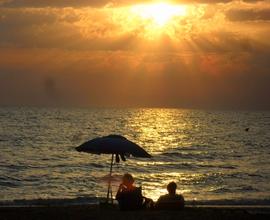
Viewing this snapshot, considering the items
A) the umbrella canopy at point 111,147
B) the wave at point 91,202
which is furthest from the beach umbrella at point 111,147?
the wave at point 91,202

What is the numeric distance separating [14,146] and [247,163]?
2547 centimetres

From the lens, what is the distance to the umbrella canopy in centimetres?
1717

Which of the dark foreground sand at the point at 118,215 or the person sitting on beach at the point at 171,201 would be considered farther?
the person sitting on beach at the point at 171,201

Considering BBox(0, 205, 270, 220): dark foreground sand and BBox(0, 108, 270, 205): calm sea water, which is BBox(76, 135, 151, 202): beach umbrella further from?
BBox(0, 108, 270, 205): calm sea water

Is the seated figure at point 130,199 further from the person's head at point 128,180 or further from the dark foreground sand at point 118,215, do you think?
the dark foreground sand at point 118,215

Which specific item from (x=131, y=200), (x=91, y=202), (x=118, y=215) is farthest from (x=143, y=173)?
(x=118, y=215)

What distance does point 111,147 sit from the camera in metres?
17.2

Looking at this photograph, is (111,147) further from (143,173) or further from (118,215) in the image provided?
(143,173)

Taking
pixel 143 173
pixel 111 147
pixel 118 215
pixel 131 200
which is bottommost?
pixel 118 215

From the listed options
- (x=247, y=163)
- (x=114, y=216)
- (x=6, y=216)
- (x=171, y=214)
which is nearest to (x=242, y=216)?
(x=171, y=214)

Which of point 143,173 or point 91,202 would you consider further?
point 143,173

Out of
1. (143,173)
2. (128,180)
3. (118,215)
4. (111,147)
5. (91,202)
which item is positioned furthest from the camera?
(143,173)

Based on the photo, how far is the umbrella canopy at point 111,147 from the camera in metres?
17.2

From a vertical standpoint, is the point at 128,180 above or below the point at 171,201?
above
